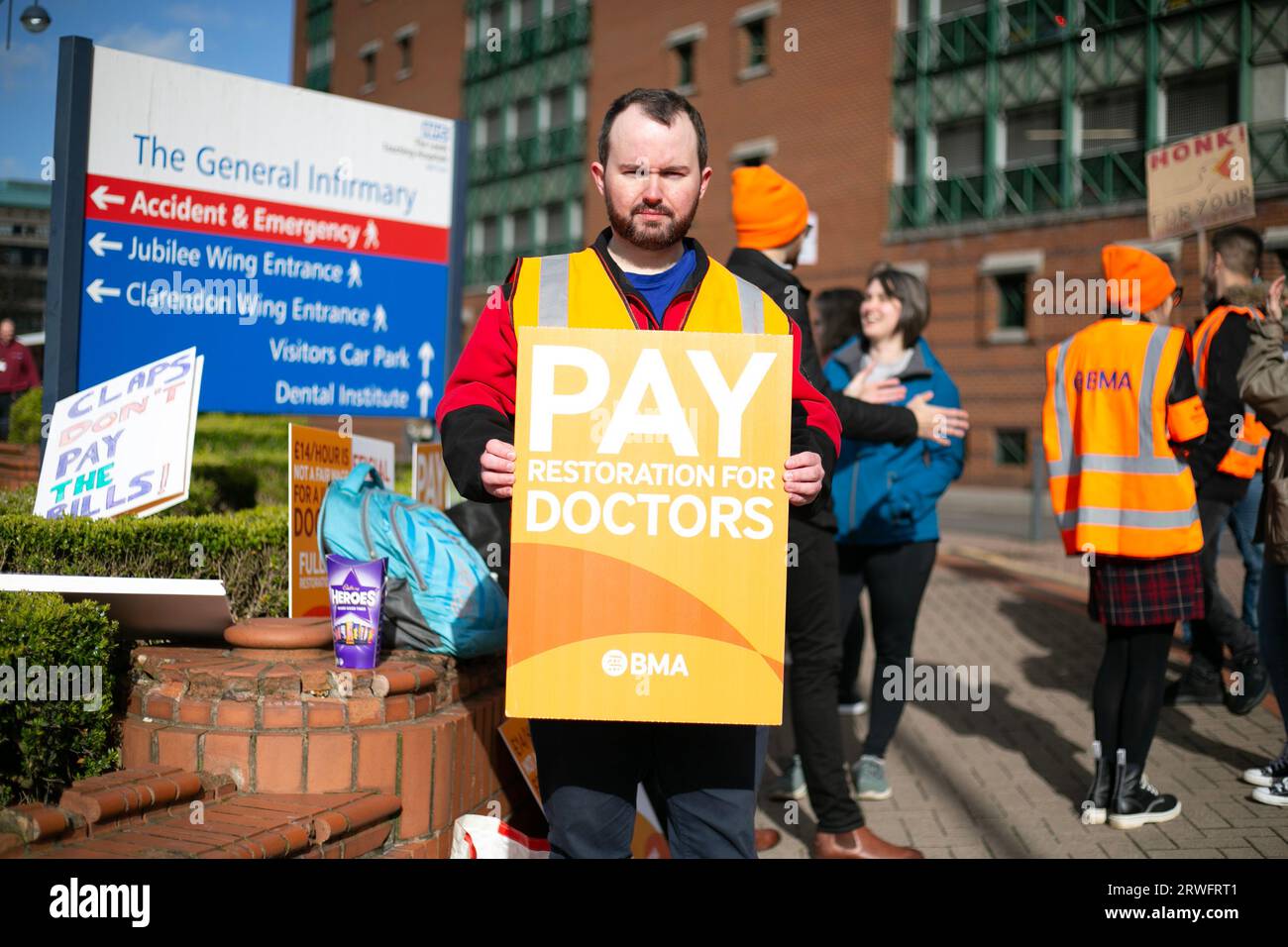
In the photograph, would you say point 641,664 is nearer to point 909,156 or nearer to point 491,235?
point 909,156

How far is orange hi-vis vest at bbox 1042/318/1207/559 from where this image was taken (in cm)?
436

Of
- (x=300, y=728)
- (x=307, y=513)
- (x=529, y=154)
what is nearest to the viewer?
(x=300, y=728)

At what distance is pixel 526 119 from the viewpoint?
33438 millimetres

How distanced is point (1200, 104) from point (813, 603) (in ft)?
70.0

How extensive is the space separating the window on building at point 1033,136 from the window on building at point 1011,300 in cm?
233

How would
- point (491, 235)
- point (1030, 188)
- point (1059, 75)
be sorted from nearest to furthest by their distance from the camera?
point (1059, 75), point (1030, 188), point (491, 235)

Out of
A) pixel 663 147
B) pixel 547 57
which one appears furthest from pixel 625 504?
pixel 547 57

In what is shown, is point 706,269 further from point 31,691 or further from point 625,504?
point 31,691

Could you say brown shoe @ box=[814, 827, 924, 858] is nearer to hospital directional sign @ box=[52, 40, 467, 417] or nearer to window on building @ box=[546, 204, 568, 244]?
hospital directional sign @ box=[52, 40, 467, 417]

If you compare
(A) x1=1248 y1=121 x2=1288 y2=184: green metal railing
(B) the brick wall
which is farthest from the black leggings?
(A) x1=1248 y1=121 x2=1288 y2=184: green metal railing

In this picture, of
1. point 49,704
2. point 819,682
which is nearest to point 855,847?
point 819,682

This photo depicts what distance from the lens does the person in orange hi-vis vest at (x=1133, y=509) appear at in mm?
4367

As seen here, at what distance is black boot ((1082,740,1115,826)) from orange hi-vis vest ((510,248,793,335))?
2822 mm

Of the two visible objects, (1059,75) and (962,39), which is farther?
(962,39)
